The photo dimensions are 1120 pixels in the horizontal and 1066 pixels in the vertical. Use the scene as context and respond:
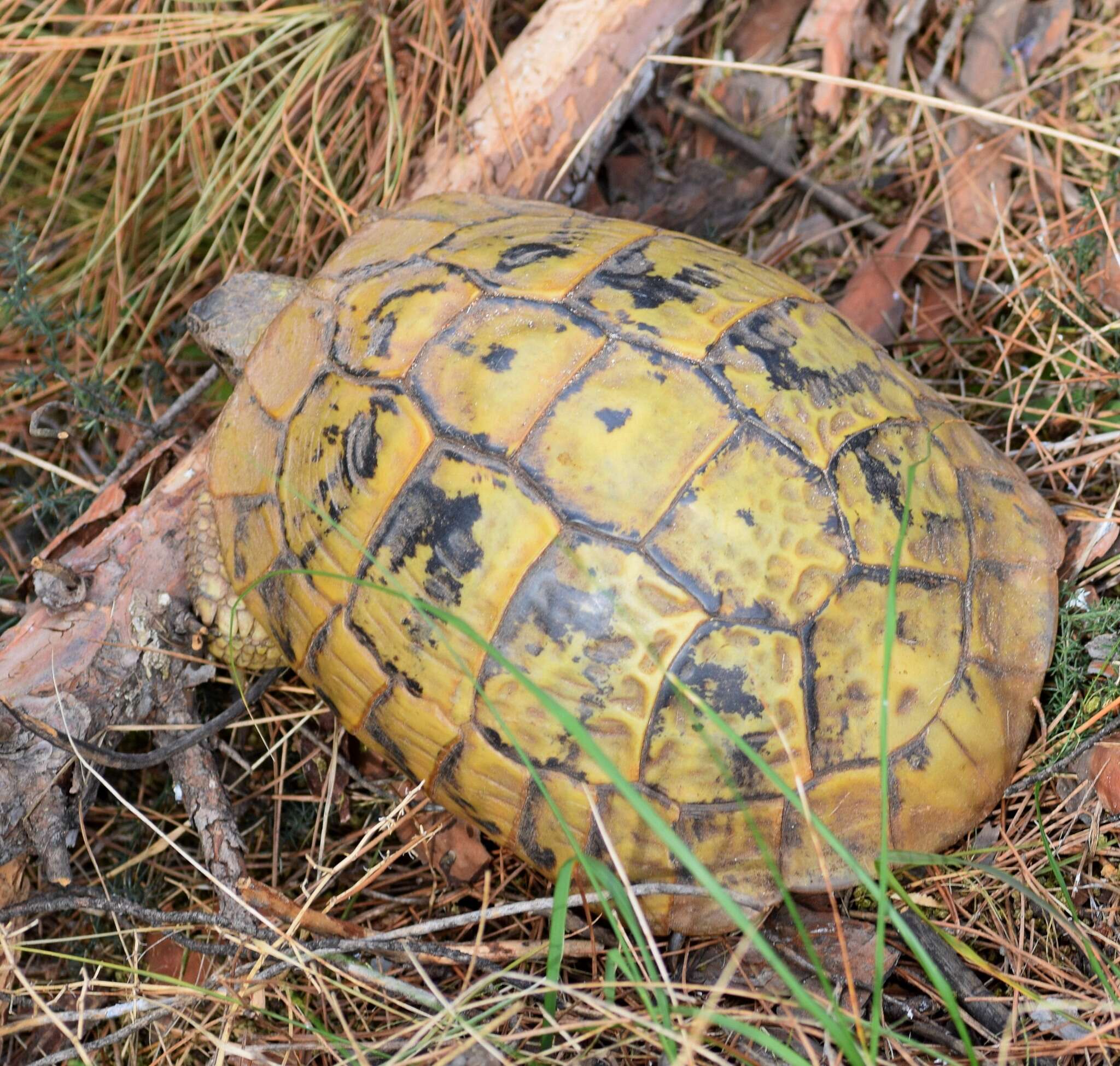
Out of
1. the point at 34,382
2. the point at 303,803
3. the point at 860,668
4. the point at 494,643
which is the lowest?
the point at 303,803

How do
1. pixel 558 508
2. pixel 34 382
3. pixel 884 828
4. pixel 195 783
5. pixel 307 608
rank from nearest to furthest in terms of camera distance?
pixel 884 828
pixel 558 508
pixel 307 608
pixel 195 783
pixel 34 382

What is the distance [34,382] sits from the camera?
9.24 feet

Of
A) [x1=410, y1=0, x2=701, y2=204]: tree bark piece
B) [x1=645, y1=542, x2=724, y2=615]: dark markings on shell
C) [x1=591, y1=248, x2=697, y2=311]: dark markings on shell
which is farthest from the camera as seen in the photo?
[x1=410, y1=0, x2=701, y2=204]: tree bark piece

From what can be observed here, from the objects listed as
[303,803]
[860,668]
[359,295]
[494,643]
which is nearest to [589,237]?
[359,295]

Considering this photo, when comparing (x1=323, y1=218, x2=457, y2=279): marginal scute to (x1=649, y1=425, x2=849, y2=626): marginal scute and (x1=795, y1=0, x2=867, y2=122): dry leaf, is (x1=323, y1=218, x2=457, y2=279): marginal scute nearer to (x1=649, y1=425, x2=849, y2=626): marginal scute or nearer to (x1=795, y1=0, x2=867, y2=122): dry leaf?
(x1=649, y1=425, x2=849, y2=626): marginal scute

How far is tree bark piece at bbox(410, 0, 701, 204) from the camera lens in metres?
2.80

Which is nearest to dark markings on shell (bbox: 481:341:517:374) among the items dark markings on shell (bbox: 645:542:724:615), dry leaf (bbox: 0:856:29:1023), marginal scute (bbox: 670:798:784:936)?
dark markings on shell (bbox: 645:542:724:615)

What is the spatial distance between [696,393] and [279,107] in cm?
175

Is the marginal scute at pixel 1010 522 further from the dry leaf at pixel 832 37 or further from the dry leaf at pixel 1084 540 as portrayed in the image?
the dry leaf at pixel 832 37

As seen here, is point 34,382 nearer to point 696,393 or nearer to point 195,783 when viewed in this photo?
point 195,783

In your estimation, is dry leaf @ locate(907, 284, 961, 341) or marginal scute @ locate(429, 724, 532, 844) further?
dry leaf @ locate(907, 284, 961, 341)

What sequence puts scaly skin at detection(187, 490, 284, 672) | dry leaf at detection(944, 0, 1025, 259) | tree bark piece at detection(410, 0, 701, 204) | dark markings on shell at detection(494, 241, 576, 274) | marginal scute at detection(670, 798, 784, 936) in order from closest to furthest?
marginal scute at detection(670, 798, 784, 936) → dark markings on shell at detection(494, 241, 576, 274) → scaly skin at detection(187, 490, 284, 672) → tree bark piece at detection(410, 0, 701, 204) → dry leaf at detection(944, 0, 1025, 259)

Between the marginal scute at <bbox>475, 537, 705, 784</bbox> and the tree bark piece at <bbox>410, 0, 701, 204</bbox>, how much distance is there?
143 centimetres

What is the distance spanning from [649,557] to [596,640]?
0.18 metres
